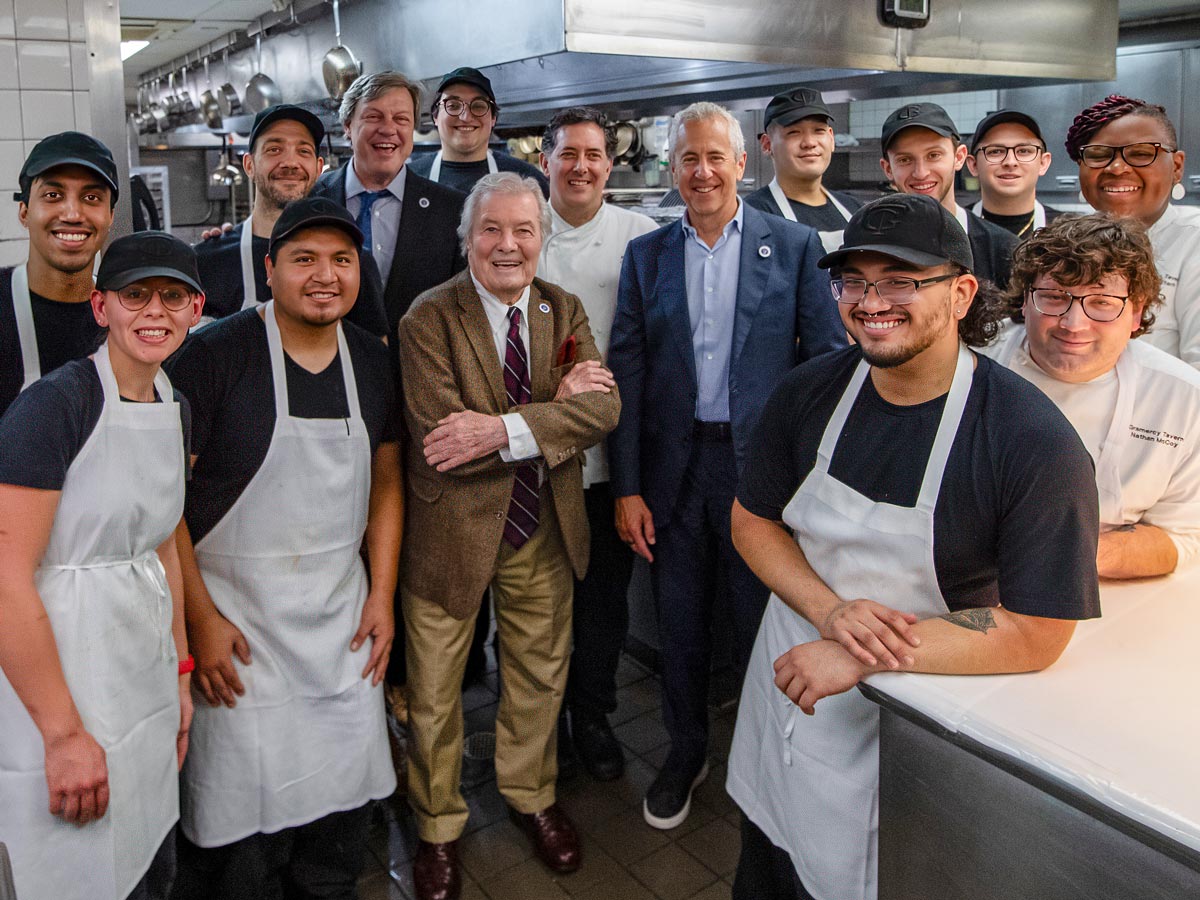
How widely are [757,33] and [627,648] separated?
2.19 metres

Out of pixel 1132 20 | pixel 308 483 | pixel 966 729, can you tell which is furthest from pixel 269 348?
pixel 1132 20

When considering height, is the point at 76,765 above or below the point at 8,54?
below

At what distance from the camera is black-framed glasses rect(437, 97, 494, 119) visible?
9.84 ft

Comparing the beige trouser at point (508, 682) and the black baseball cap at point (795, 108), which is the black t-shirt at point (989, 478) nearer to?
the beige trouser at point (508, 682)

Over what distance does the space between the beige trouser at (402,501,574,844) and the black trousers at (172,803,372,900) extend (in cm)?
20

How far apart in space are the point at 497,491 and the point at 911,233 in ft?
3.71

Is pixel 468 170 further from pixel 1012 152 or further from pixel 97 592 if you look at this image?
pixel 97 592

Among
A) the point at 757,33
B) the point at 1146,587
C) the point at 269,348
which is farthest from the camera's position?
the point at 757,33

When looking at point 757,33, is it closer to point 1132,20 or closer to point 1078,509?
point 1078,509

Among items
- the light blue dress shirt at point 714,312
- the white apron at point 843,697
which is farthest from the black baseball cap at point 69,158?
the white apron at point 843,697

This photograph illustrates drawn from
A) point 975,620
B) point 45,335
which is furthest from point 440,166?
point 975,620

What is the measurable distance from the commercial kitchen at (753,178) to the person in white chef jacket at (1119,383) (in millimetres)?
97

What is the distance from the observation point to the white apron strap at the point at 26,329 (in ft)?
6.12

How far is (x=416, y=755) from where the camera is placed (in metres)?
2.42
